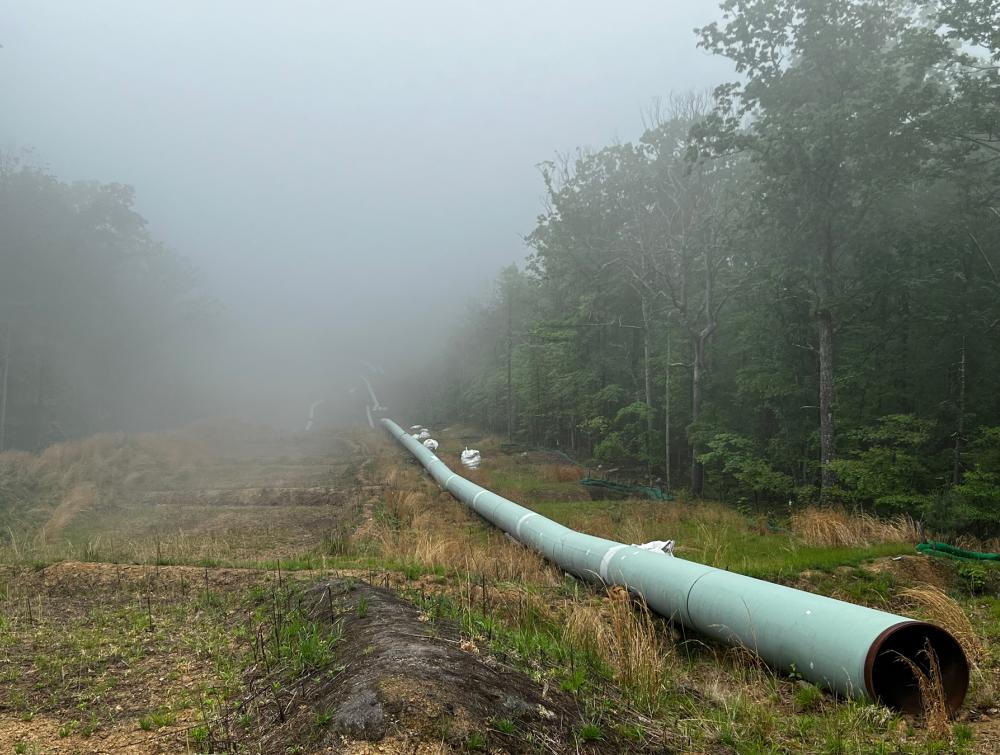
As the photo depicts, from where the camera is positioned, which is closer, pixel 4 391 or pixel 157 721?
pixel 157 721

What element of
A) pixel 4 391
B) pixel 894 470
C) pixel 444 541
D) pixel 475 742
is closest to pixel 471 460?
pixel 894 470

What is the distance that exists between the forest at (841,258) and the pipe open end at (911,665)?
9328 mm

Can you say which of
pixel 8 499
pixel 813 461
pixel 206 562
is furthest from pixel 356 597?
pixel 813 461

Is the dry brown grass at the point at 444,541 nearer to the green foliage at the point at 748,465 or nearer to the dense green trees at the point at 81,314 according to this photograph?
the green foliage at the point at 748,465

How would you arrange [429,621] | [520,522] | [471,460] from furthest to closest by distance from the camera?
[471,460] < [520,522] < [429,621]

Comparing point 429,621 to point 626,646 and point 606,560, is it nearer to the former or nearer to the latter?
point 626,646

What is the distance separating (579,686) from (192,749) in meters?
2.12

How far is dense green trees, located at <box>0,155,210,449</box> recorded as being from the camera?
38781mm

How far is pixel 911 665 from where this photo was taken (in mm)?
4105

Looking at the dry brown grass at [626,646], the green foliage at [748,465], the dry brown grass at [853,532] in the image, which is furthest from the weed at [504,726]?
the green foliage at [748,465]

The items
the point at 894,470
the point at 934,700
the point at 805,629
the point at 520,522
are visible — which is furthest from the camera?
the point at 894,470

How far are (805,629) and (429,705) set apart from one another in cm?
303

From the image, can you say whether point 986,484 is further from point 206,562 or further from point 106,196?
point 106,196

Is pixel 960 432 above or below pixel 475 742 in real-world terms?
above
